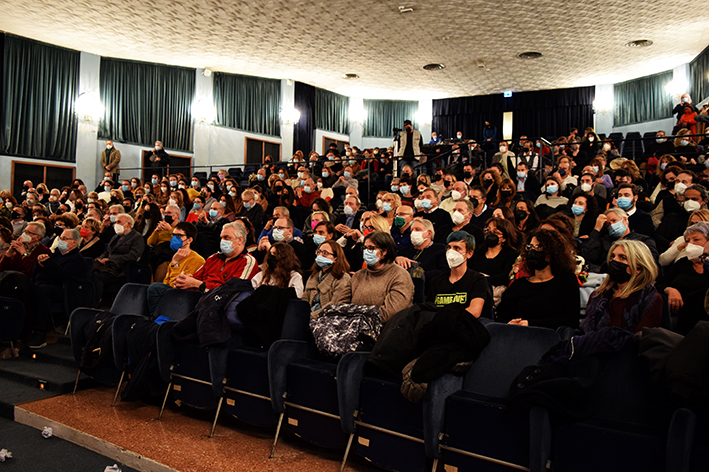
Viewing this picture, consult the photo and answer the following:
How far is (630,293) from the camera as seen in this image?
264cm

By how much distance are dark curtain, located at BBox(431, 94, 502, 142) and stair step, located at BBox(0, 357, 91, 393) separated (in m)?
13.6

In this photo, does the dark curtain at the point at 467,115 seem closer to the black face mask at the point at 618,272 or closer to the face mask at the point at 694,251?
the face mask at the point at 694,251

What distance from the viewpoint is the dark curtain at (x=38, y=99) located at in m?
11.1

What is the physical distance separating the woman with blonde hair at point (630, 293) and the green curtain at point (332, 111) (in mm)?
13789

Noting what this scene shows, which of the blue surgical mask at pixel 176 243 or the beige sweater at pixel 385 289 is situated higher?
the blue surgical mask at pixel 176 243

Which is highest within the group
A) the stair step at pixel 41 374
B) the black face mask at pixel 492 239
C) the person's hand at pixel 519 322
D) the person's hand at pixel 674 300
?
the black face mask at pixel 492 239

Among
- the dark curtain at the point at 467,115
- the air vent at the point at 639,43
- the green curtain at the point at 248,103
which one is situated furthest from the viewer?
the dark curtain at the point at 467,115

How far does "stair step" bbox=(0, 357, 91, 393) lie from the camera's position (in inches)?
159

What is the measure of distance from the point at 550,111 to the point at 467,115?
8.06ft

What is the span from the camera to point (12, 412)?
147 inches

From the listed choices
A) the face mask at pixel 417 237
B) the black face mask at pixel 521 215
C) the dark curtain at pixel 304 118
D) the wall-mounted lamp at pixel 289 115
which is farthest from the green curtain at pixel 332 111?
the face mask at pixel 417 237

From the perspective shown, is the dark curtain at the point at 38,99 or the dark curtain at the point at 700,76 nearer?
the dark curtain at the point at 700,76

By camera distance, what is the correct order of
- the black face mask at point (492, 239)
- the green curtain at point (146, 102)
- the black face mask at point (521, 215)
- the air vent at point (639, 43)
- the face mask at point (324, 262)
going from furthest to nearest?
the green curtain at point (146, 102) → the air vent at point (639, 43) → the black face mask at point (521, 215) → the black face mask at point (492, 239) → the face mask at point (324, 262)

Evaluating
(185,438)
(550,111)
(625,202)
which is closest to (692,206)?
(625,202)
